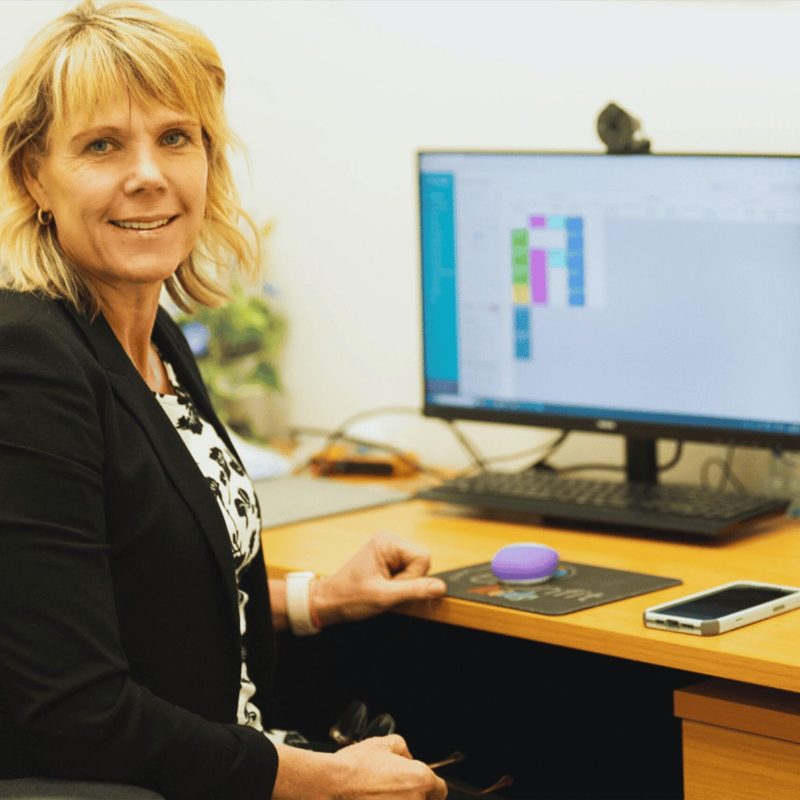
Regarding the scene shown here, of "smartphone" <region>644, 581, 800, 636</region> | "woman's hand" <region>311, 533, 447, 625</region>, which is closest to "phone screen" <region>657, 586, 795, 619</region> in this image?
"smartphone" <region>644, 581, 800, 636</region>

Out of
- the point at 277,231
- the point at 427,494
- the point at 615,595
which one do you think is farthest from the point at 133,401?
the point at 277,231

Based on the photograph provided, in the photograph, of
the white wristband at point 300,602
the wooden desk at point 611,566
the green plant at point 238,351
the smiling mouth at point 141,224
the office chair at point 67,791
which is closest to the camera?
the office chair at point 67,791

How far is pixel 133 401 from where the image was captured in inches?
54.8

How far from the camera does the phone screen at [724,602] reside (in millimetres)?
1413

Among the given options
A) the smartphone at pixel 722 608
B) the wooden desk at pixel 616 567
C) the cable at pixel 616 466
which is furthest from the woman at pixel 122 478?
the cable at pixel 616 466

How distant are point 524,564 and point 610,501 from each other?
12.9 inches

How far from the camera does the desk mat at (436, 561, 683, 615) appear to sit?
1.51m

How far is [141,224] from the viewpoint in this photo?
146 centimetres

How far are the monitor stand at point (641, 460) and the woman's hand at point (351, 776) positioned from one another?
72 centimetres

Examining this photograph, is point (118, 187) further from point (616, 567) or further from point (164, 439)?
point (616, 567)

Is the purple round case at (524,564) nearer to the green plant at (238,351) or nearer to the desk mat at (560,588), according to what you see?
the desk mat at (560,588)

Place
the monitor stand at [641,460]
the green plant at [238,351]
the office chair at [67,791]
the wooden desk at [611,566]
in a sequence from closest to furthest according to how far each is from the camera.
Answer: the office chair at [67,791]
the wooden desk at [611,566]
the monitor stand at [641,460]
the green plant at [238,351]

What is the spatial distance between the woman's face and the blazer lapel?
0.07m

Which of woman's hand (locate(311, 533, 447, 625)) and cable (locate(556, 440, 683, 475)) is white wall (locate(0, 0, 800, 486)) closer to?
cable (locate(556, 440, 683, 475))
